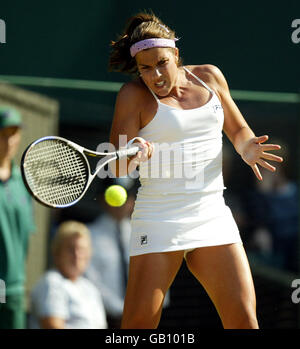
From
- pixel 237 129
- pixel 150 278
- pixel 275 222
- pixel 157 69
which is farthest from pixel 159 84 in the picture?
pixel 275 222

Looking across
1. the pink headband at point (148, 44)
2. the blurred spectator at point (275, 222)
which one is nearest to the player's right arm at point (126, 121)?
the pink headband at point (148, 44)

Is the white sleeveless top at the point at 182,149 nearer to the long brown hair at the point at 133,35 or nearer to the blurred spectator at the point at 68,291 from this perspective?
the long brown hair at the point at 133,35

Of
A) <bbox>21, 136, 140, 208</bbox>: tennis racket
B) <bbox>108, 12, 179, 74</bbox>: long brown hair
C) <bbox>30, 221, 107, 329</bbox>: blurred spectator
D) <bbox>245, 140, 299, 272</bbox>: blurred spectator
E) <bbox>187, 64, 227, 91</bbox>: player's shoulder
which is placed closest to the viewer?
<bbox>21, 136, 140, 208</bbox>: tennis racket

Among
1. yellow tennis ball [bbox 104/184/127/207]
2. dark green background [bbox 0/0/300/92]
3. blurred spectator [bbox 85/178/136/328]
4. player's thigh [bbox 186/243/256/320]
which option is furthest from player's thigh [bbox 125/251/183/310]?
dark green background [bbox 0/0/300/92]

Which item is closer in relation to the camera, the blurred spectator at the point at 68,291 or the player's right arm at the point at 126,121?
the player's right arm at the point at 126,121

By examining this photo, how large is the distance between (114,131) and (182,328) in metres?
2.42

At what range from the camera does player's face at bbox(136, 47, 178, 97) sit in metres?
3.01

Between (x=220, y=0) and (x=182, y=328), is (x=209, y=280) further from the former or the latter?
(x=220, y=0)

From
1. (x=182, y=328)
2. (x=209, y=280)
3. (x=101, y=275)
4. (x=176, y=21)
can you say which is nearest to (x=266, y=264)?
(x=182, y=328)

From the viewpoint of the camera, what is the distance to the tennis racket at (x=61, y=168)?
2.85 meters

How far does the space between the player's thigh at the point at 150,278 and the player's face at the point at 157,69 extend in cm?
→ 69

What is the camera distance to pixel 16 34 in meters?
7.30

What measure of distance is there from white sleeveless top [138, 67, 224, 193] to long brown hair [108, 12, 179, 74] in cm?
29

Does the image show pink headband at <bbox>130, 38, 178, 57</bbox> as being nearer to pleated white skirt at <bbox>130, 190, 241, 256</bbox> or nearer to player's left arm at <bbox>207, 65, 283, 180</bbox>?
player's left arm at <bbox>207, 65, 283, 180</bbox>
